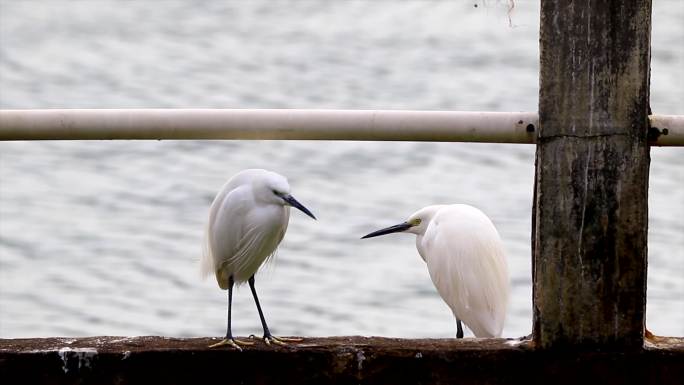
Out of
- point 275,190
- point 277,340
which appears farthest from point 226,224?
point 277,340

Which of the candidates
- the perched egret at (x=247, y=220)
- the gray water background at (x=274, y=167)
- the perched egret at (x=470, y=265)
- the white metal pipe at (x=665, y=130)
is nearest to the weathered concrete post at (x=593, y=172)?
the white metal pipe at (x=665, y=130)

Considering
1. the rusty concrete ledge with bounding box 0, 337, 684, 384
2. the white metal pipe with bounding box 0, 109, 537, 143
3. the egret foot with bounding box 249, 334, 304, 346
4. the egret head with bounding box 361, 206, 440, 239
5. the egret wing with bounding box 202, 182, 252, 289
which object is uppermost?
the white metal pipe with bounding box 0, 109, 537, 143

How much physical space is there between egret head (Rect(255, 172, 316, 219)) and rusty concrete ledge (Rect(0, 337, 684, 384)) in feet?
1.81

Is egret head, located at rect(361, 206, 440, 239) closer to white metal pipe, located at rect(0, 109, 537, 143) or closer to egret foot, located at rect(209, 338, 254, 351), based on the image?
egret foot, located at rect(209, 338, 254, 351)

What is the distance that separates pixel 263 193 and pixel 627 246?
40.2 inches

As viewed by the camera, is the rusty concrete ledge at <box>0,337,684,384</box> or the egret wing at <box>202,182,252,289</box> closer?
the rusty concrete ledge at <box>0,337,684,384</box>

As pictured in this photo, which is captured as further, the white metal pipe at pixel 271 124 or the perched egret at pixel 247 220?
the perched egret at pixel 247 220

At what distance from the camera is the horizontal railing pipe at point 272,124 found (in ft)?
9.93

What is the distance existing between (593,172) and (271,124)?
2.39 feet

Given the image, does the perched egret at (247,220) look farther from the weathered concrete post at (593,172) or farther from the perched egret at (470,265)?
the perched egret at (470,265)

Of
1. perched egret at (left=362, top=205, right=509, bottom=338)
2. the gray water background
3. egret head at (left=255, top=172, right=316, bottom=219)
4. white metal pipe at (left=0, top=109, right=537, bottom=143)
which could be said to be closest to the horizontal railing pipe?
white metal pipe at (left=0, top=109, right=537, bottom=143)

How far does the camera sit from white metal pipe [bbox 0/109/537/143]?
3.03m

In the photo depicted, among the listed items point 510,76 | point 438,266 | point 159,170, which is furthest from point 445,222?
point 510,76

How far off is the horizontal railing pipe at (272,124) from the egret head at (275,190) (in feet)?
1.54
